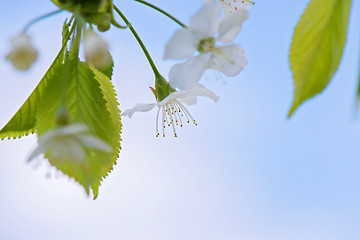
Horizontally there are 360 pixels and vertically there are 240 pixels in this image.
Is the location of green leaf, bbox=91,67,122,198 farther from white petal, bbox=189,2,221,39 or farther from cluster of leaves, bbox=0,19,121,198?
white petal, bbox=189,2,221,39

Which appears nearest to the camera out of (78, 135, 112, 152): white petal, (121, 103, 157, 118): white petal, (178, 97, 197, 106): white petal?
(78, 135, 112, 152): white petal

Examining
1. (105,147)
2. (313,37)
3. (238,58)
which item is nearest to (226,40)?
(238,58)

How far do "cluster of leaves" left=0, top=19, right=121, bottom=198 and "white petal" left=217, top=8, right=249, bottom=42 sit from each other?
0.23 m

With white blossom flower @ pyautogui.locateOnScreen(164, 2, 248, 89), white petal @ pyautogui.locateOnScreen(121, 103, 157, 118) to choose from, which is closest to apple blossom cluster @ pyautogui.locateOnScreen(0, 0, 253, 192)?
white blossom flower @ pyautogui.locateOnScreen(164, 2, 248, 89)

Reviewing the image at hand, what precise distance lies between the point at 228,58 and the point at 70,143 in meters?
0.32

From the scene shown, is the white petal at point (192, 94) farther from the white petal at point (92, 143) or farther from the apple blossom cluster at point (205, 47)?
the white petal at point (92, 143)

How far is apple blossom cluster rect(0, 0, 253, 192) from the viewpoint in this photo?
0.65 metres

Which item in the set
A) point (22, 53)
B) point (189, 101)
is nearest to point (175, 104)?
point (189, 101)

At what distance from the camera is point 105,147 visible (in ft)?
2.01

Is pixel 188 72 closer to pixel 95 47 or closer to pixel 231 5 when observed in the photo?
pixel 95 47

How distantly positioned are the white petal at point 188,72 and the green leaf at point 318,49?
17 cm

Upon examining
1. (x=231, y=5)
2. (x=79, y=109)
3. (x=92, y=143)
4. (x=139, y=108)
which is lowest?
(x=92, y=143)

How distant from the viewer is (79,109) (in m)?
0.77

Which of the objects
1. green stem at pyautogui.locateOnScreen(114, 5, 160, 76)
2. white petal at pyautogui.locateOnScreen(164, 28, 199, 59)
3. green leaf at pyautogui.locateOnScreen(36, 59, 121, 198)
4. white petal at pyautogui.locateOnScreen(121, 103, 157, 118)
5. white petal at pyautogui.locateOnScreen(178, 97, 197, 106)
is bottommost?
green leaf at pyautogui.locateOnScreen(36, 59, 121, 198)
